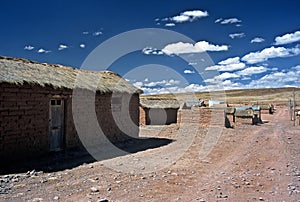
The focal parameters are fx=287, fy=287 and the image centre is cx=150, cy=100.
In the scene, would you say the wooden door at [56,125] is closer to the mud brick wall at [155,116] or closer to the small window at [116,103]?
the small window at [116,103]

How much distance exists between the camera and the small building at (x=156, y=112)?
28016 mm

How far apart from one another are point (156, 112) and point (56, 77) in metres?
17.3

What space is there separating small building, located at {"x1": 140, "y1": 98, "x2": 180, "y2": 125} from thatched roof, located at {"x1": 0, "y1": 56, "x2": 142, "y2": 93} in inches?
428

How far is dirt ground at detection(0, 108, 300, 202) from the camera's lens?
6.31 meters

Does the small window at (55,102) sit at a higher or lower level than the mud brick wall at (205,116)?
higher

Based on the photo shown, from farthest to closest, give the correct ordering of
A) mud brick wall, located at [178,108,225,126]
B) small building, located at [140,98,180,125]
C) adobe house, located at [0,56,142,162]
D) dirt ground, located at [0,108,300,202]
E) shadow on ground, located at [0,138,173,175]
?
small building, located at [140,98,180,125] < mud brick wall, located at [178,108,225,126] < adobe house, located at [0,56,142,162] < shadow on ground, located at [0,138,173,175] < dirt ground, located at [0,108,300,202]

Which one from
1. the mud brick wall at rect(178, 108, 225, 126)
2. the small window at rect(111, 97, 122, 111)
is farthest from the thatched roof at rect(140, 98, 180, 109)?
the small window at rect(111, 97, 122, 111)

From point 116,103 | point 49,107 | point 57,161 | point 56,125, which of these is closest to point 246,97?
point 116,103

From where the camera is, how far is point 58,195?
6.34m

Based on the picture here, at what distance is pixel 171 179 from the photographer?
25.4 ft

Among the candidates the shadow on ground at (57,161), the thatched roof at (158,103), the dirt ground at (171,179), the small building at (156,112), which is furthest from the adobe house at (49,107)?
the thatched roof at (158,103)

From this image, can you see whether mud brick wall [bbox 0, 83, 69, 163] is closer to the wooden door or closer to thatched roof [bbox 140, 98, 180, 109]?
the wooden door

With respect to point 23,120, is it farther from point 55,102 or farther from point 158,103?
point 158,103

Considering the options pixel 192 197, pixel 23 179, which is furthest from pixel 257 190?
pixel 23 179
